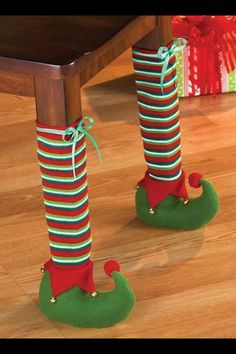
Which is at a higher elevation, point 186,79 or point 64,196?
point 64,196

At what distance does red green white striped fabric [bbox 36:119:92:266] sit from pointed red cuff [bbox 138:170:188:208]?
11.0 inches

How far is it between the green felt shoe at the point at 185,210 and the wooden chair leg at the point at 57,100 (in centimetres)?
40

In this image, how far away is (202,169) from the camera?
1.98 metres

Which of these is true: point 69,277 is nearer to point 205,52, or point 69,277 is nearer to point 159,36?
point 159,36

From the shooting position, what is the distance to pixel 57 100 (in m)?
1.39

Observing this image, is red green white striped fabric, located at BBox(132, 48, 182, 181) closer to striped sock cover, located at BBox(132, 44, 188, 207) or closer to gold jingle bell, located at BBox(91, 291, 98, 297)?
striped sock cover, located at BBox(132, 44, 188, 207)

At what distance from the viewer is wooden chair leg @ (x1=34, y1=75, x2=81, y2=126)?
4.55 feet

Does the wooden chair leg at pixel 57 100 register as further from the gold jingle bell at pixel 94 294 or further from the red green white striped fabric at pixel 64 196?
the gold jingle bell at pixel 94 294

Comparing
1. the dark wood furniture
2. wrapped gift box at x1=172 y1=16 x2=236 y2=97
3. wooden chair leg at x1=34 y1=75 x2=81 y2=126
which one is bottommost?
wrapped gift box at x1=172 y1=16 x2=236 y2=97

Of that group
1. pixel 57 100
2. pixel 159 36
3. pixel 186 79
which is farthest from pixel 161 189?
pixel 186 79

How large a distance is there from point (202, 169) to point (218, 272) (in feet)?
1.21

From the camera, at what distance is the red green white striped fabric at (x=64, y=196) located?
1428 millimetres

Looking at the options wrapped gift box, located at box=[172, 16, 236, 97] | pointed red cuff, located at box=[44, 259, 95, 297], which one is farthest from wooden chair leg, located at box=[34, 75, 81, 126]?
wrapped gift box, located at box=[172, 16, 236, 97]

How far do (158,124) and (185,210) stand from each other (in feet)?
0.55
